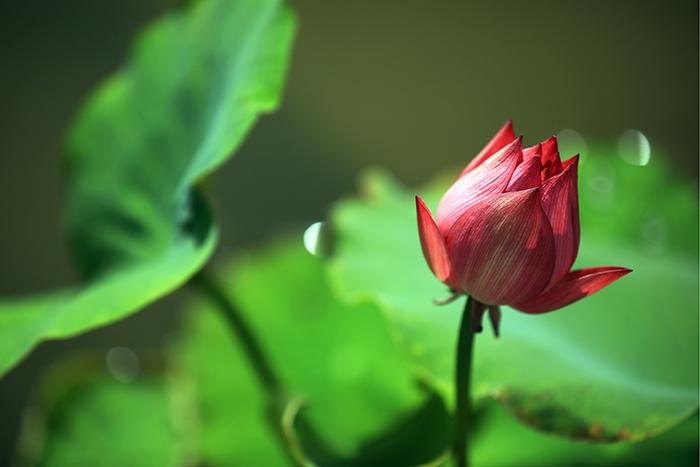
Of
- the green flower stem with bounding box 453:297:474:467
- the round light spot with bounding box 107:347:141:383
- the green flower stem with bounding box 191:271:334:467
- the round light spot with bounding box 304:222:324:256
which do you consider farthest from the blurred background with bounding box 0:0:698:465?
the green flower stem with bounding box 453:297:474:467

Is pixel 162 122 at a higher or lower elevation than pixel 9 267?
higher

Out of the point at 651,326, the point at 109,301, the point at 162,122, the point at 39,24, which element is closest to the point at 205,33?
the point at 162,122

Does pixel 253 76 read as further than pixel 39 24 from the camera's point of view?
No

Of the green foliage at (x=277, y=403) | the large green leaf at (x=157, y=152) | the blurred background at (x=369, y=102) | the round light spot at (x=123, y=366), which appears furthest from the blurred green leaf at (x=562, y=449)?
the blurred background at (x=369, y=102)

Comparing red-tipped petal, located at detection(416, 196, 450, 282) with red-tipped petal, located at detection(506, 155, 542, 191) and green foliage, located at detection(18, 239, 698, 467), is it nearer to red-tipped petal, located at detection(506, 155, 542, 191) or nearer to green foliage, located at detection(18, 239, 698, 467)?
red-tipped petal, located at detection(506, 155, 542, 191)

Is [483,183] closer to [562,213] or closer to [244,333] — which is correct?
[562,213]

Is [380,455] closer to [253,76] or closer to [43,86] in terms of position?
[253,76]

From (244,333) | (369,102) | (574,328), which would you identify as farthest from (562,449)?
(369,102)

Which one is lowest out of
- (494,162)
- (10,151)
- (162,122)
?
(10,151)
